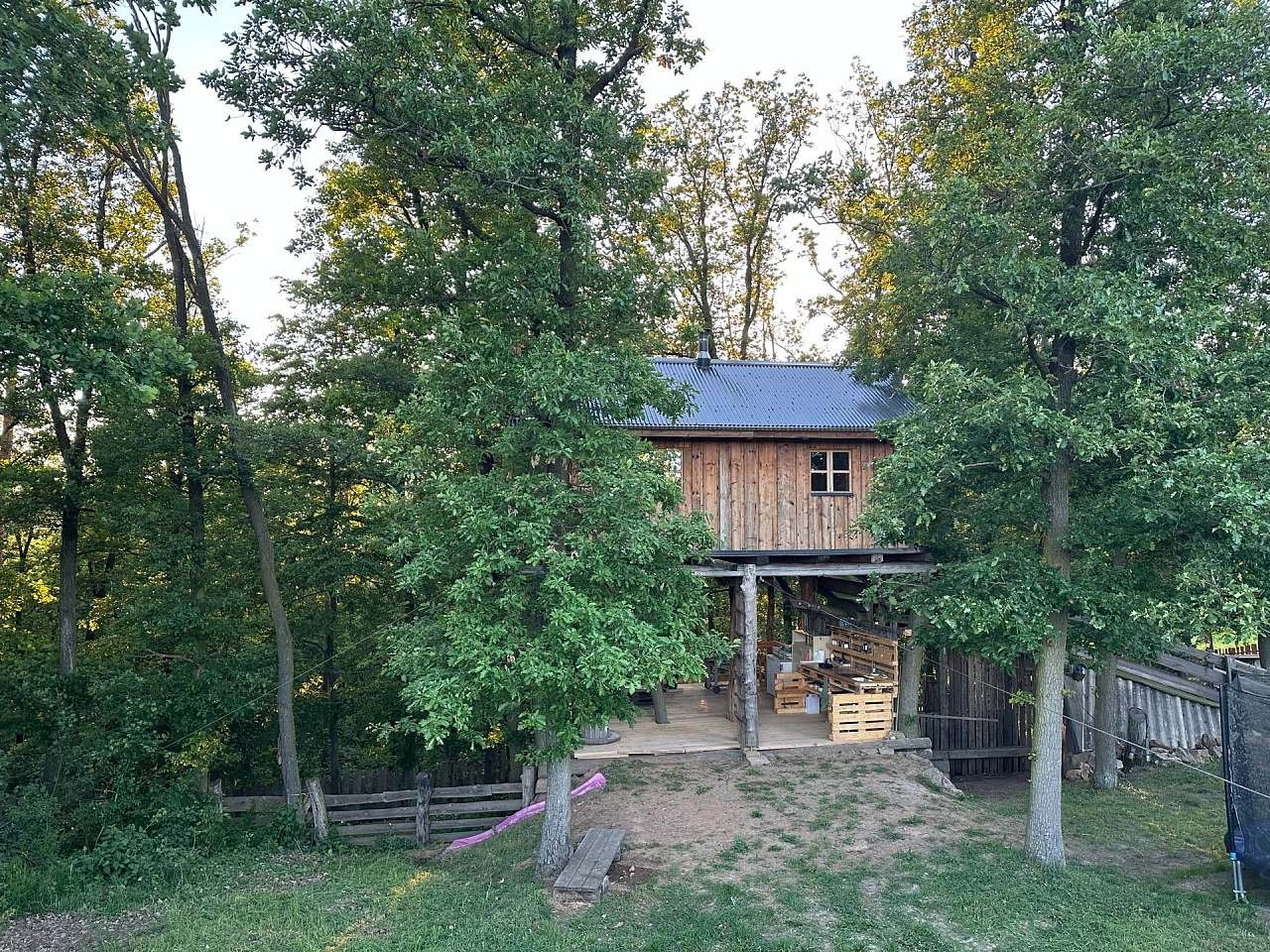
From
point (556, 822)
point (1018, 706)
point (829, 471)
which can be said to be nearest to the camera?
point (556, 822)

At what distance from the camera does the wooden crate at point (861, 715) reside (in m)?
14.1

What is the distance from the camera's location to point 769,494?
14.1 metres

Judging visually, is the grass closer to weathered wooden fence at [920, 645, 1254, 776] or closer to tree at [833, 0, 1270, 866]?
tree at [833, 0, 1270, 866]

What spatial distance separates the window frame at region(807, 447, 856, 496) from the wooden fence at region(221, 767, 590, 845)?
6.79m

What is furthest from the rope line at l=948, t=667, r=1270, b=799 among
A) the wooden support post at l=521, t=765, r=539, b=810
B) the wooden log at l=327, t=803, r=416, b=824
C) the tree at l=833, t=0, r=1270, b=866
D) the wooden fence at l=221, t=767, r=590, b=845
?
the wooden log at l=327, t=803, r=416, b=824

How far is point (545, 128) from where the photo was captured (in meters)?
9.41

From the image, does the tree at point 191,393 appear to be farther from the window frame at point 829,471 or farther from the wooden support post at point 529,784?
the window frame at point 829,471

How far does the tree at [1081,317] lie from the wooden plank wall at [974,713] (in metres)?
6.68

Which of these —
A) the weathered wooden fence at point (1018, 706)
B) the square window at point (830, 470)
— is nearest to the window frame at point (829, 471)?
the square window at point (830, 470)

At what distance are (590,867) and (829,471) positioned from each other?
8476 millimetres

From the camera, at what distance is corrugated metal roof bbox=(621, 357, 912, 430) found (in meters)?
13.8

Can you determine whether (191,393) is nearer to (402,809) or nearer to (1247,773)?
(402,809)

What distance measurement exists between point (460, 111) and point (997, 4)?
24.4 ft

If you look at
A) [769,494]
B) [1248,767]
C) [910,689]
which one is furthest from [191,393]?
[1248,767]
